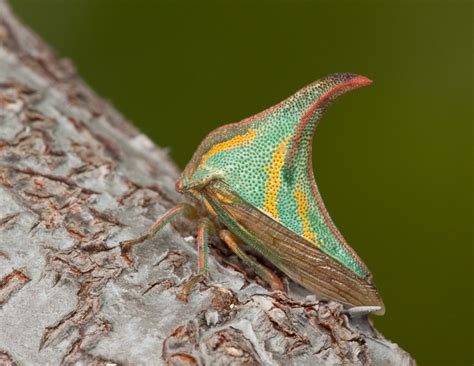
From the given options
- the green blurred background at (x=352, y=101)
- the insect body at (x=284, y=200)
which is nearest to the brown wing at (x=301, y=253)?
the insect body at (x=284, y=200)

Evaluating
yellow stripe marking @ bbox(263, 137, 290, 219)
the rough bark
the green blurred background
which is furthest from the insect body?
the green blurred background

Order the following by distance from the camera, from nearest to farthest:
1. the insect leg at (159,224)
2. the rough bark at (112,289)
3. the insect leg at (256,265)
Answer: the rough bark at (112,289), the insect leg at (159,224), the insect leg at (256,265)

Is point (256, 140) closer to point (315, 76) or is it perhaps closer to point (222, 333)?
point (222, 333)

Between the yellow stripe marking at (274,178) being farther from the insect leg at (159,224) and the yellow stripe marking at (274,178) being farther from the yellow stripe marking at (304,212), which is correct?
the insect leg at (159,224)

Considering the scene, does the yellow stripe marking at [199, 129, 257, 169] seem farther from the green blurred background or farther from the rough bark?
the green blurred background

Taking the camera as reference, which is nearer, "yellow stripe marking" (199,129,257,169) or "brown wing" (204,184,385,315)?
"brown wing" (204,184,385,315)

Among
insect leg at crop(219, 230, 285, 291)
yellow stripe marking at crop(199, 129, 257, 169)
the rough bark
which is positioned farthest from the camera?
yellow stripe marking at crop(199, 129, 257, 169)
